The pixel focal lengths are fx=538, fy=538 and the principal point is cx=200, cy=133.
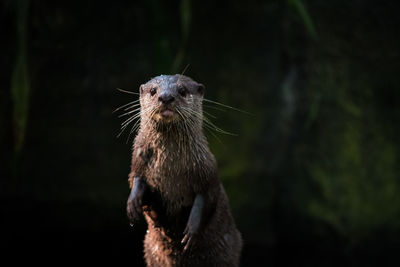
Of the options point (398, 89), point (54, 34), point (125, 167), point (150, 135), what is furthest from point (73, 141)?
point (398, 89)

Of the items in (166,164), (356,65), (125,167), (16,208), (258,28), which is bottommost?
(16,208)

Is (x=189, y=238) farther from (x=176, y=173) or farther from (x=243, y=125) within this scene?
(x=243, y=125)

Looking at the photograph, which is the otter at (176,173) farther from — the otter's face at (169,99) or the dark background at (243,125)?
the dark background at (243,125)

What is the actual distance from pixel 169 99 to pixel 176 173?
0.29m

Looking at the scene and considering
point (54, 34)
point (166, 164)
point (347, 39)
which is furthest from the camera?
point (347, 39)

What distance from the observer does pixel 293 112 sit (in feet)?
13.9

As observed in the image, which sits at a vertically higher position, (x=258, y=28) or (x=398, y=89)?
(x=258, y=28)

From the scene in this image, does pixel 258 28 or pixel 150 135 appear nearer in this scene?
pixel 150 135

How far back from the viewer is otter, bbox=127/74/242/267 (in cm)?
197

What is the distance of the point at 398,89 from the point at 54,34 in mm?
2571

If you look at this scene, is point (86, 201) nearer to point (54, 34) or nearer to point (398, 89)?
point (54, 34)

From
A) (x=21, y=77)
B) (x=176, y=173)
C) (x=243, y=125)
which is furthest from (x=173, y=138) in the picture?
(x=243, y=125)

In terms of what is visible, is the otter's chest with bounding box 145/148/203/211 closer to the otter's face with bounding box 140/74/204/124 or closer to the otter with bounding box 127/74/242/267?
the otter with bounding box 127/74/242/267

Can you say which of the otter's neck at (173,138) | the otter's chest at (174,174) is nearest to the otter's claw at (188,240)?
the otter's chest at (174,174)
